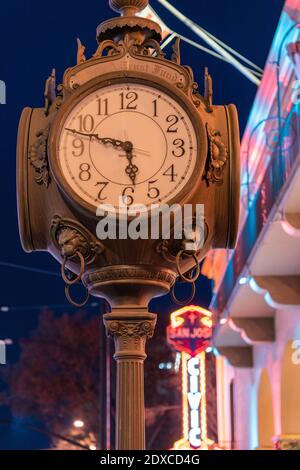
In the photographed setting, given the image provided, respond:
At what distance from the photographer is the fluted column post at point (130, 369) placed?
2.98m

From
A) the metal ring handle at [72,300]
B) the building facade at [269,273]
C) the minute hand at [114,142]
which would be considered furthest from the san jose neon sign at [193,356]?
the minute hand at [114,142]

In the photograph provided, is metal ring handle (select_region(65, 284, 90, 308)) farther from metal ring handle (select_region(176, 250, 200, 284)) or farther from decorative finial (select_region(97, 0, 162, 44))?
decorative finial (select_region(97, 0, 162, 44))

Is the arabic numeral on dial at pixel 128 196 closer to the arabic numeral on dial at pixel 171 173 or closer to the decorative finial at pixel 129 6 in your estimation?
the arabic numeral on dial at pixel 171 173

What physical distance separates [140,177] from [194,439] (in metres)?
21.2

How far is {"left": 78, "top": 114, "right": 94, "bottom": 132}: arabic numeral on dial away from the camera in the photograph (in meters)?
3.13

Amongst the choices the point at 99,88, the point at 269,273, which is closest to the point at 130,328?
the point at 99,88

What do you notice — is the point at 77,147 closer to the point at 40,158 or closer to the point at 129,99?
the point at 40,158

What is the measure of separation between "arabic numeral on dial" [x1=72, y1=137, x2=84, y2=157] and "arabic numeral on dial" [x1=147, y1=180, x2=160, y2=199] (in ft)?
0.77

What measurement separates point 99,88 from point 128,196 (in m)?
0.37

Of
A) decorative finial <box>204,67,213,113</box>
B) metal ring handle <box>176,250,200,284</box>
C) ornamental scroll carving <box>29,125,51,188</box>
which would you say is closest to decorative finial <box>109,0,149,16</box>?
decorative finial <box>204,67,213,113</box>

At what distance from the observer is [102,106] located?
10.4ft

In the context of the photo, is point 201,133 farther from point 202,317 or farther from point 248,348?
point 202,317

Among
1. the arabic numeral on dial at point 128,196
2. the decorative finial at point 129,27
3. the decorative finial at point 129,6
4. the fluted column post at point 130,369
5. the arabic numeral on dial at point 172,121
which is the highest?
the decorative finial at point 129,6
